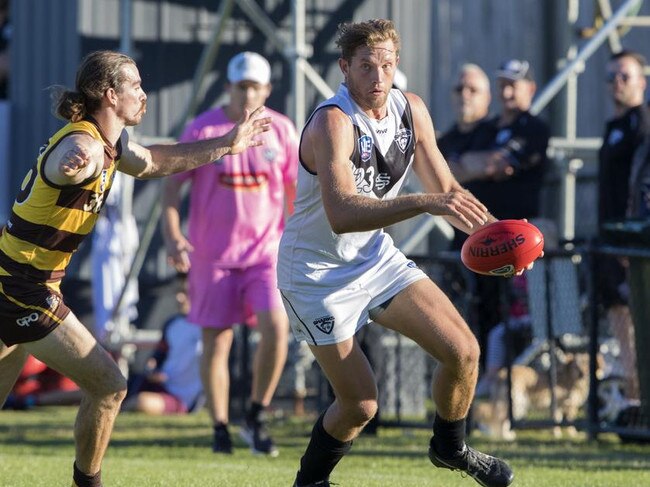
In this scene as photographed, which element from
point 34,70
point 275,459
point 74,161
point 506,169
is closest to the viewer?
point 74,161

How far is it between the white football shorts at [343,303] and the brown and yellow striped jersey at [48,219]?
974 millimetres

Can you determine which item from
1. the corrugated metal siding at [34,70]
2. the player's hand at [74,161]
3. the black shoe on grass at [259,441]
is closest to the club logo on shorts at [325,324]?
the player's hand at [74,161]

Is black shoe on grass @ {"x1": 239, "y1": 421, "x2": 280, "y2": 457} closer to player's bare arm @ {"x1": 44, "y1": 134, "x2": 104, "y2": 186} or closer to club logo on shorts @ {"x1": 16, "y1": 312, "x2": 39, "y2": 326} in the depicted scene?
club logo on shorts @ {"x1": 16, "y1": 312, "x2": 39, "y2": 326}

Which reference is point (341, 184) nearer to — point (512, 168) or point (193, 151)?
point (193, 151)

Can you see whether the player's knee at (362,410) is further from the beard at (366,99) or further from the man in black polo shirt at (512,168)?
the man in black polo shirt at (512,168)

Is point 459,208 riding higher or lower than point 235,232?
higher

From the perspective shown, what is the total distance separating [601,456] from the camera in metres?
8.87

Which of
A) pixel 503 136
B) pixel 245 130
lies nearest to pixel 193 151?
pixel 245 130

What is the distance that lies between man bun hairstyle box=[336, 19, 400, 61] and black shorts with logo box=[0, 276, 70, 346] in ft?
5.42

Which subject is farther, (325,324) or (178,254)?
(178,254)

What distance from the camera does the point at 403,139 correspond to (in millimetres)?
6430

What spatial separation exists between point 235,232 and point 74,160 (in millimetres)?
3583

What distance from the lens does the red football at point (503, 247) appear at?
6008mm

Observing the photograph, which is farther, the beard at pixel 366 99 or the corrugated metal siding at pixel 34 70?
the corrugated metal siding at pixel 34 70
